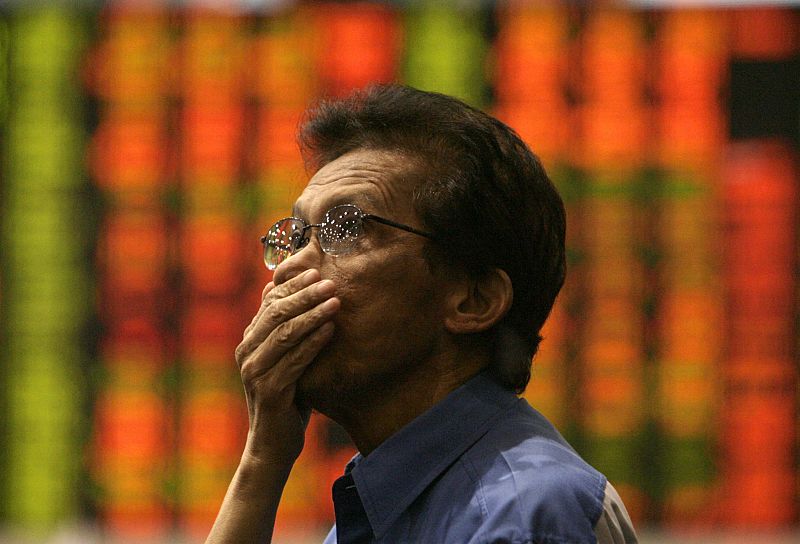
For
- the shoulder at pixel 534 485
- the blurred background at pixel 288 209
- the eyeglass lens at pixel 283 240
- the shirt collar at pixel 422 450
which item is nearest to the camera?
the shoulder at pixel 534 485

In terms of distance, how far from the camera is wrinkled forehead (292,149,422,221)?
3.34 feet

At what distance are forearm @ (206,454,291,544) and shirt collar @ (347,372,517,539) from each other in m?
Result: 0.10

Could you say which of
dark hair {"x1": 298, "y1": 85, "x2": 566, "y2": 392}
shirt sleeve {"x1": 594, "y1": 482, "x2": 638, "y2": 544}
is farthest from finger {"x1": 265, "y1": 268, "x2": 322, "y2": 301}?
shirt sleeve {"x1": 594, "y1": 482, "x2": 638, "y2": 544}

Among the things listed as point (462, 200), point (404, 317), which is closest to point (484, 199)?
point (462, 200)

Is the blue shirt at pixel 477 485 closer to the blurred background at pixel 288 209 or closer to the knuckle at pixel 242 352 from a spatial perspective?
the knuckle at pixel 242 352

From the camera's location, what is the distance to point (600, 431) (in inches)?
104

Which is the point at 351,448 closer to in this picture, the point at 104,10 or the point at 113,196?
the point at 113,196

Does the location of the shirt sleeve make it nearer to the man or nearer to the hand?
the man

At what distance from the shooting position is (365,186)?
103 cm

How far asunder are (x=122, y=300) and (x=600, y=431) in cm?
121

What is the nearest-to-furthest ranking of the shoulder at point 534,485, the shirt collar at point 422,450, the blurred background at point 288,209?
the shoulder at point 534,485, the shirt collar at point 422,450, the blurred background at point 288,209

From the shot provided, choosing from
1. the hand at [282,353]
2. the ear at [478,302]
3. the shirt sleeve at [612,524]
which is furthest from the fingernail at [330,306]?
→ the shirt sleeve at [612,524]

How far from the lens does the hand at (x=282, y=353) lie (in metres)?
0.98

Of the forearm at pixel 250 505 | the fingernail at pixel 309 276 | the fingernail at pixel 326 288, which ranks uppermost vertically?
the fingernail at pixel 309 276
